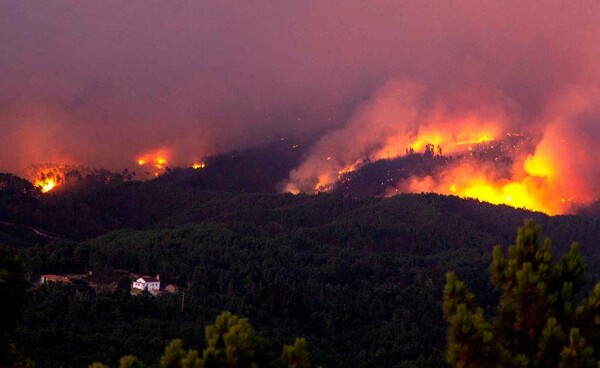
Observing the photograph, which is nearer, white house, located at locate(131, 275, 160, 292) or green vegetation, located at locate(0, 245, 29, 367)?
green vegetation, located at locate(0, 245, 29, 367)

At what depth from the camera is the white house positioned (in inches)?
2365

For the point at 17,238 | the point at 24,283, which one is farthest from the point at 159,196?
the point at 24,283

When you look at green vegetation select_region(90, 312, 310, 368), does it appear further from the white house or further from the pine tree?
the white house

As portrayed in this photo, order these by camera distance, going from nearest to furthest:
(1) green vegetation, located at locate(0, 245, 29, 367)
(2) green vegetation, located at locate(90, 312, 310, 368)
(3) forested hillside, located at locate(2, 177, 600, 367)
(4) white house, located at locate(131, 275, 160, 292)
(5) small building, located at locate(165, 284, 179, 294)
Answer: (2) green vegetation, located at locate(90, 312, 310, 368), (1) green vegetation, located at locate(0, 245, 29, 367), (3) forested hillside, located at locate(2, 177, 600, 367), (4) white house, located at locate(131, 275, 160, 292), (5) small building, located at locate(165, 284, 179, 294)

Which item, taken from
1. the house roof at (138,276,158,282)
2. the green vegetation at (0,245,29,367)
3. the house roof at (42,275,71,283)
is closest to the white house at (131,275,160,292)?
the house roof at (138,276,158,282)

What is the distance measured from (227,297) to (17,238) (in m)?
38.7

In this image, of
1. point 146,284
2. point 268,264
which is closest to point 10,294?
point 146,284

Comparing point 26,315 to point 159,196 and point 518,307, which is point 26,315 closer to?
point 518,307

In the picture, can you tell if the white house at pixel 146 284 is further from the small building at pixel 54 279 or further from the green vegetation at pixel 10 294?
the green vegetation at pixel 10 294

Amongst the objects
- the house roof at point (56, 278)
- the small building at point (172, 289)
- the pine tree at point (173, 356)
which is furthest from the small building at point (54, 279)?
the pine tree at point (173, 356)

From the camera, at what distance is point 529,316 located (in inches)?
512

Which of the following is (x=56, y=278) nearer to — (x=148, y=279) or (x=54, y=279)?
(x=54, y=279)

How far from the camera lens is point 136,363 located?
1144 centimetres

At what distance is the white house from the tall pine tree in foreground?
48798mm
